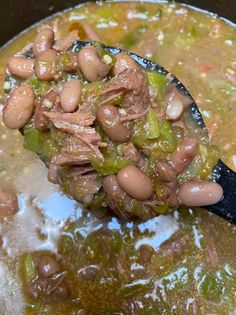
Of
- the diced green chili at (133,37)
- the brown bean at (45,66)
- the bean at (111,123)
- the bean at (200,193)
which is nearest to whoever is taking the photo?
the bean at (111,123)

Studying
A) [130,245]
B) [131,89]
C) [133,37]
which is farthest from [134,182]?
[133,37]

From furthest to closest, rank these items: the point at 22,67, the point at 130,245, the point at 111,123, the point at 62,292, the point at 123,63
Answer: the point at 130,245 → the point at 62,292 → the point at 22,67 → the point at 123,63 → the point at 111,123

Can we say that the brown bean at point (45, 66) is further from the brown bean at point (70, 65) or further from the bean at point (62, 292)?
the bean at point (62, 292)

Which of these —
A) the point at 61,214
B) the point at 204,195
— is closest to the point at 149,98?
the point at 204,195

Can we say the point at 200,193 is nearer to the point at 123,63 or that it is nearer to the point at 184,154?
the point at 184,154

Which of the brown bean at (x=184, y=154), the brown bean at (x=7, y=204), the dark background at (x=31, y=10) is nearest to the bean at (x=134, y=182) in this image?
the brown bean at (x=184, y=154)

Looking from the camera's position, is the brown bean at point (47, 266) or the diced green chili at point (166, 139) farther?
the brown bean at point (47, 266)
